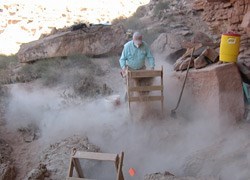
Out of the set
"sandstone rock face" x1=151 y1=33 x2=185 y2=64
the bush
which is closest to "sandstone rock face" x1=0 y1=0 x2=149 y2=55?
the bush

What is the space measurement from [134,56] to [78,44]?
4.03m

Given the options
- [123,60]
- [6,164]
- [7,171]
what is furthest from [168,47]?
[7,171]

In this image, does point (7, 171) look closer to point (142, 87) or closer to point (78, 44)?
point (142, 87)

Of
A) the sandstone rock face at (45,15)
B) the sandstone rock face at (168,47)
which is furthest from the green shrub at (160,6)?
the sandstone rock face at (168,47)

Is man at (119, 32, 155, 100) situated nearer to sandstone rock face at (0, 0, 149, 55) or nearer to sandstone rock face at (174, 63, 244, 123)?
sandstone rock face at (174, 63, 244, 123)

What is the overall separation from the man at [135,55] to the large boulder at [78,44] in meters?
3.87

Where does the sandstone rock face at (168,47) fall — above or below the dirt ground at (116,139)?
above

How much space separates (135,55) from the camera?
656cm

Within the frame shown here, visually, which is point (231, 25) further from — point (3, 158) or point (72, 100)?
point (3, 158)

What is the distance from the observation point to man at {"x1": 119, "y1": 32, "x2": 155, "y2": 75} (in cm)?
650

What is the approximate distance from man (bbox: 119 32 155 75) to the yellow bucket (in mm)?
1337

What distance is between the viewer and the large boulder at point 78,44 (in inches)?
393

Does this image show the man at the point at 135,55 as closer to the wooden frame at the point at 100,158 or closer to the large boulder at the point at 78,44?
the wooden frame at the point at 100,158

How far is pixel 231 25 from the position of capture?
26.2 ft
